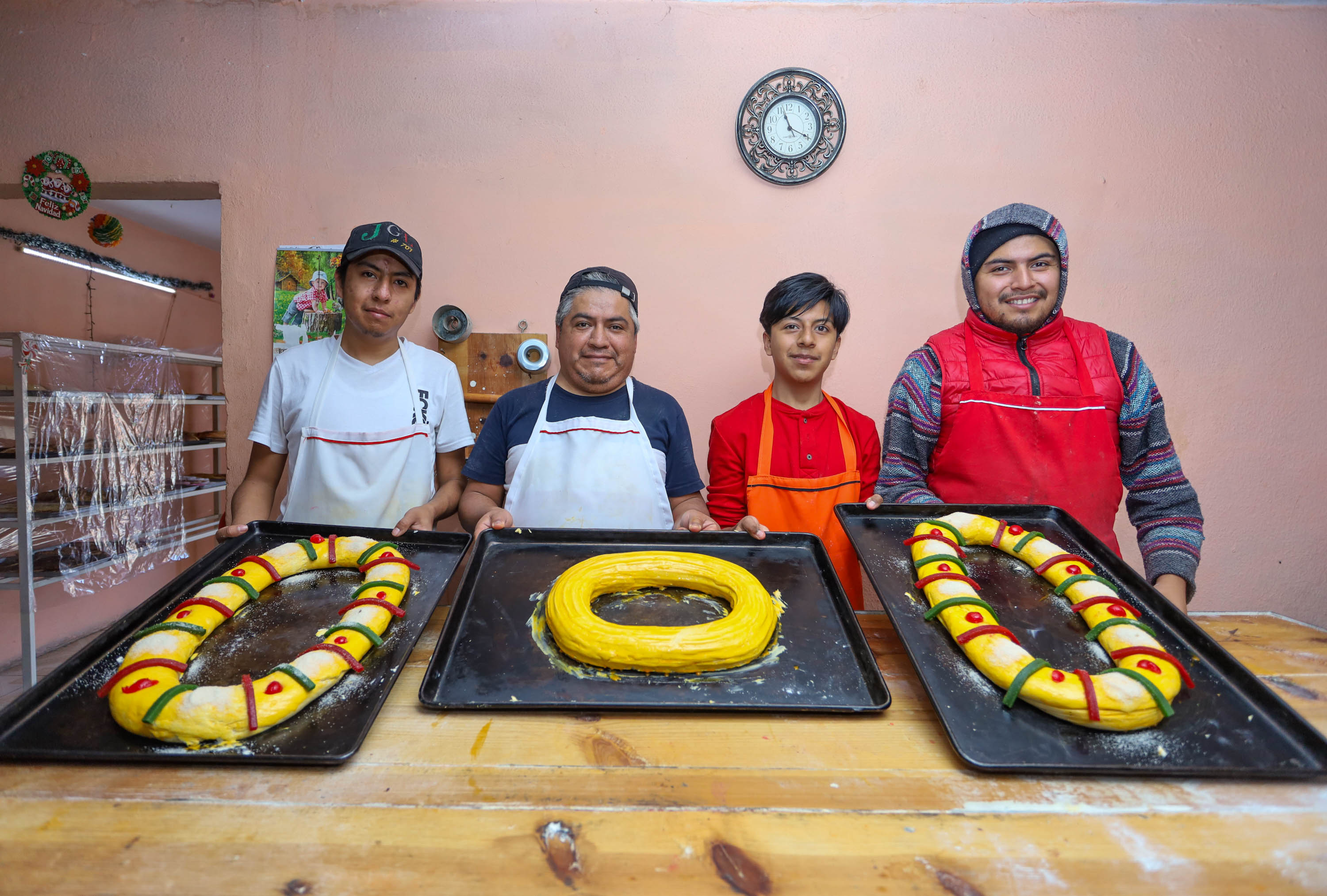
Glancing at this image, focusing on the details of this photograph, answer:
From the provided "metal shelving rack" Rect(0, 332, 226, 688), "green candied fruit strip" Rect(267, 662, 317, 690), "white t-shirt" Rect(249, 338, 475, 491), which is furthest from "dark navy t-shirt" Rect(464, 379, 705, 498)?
"metal shelving rack" Rect(0, 332, 226, 688)

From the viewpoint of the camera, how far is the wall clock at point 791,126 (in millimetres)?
2742

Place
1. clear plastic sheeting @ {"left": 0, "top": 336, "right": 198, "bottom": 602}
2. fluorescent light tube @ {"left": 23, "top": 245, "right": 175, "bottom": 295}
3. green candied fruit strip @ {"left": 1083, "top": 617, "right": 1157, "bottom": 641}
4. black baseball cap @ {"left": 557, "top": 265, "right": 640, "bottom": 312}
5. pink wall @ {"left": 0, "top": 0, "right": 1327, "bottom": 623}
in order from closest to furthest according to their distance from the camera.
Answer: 1. green candied fruit strip @ {"left": 1083, "top": 617, "right": 1157, "bottom": 641}
2. black baseball cap @ {"left": 557, "top": 265, "right": 640, "bottom": 312}
3. pink wall @ {"left": 0, "top": 0, "right": 1327, "bottom": 623}
4. clear plastic sheeting @ {"left": 0, "top": 336, "right": 198, "bottom": 602}
5. fluorescent light tube @ {"left": 23, "top": 245, "right": 175, "bottom": 295}

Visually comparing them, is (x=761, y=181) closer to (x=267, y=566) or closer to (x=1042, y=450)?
(x=1042, y=450)

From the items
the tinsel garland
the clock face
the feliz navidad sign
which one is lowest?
the feliz navidad sign

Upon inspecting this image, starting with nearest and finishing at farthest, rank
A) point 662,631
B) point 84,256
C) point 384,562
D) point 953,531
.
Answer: point 662,631 → point 384,562 → point 953,531 → point 84,256

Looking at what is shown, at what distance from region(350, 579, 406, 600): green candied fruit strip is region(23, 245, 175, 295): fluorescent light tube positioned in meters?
5.64

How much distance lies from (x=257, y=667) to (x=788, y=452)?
1775 millimetres

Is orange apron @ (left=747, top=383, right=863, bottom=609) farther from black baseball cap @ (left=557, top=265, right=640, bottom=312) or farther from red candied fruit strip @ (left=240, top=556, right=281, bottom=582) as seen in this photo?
red candied fruit strip @ (left=240, top=556, right=281, bottom=582)

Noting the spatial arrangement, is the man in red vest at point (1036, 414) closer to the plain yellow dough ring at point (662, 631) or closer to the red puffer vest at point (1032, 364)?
the red puffer vest at point (1032, 364)

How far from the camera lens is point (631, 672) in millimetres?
1071

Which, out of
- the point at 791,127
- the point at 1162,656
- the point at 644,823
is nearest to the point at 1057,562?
the point at 1162,656

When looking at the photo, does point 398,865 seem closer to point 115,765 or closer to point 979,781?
point 115,765

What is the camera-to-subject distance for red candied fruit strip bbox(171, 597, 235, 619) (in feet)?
3.72

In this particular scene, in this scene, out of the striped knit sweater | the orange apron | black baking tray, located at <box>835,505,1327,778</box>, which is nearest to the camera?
black baking tray, located at <box>835,505,1327,778</box>
